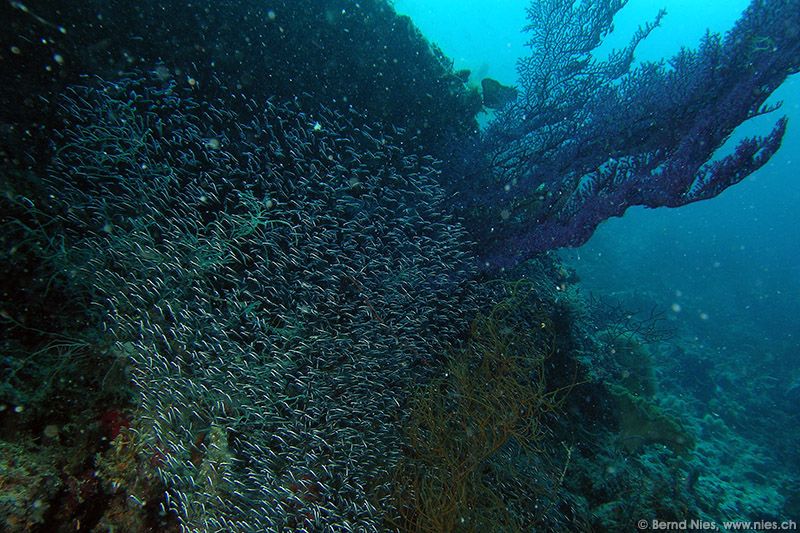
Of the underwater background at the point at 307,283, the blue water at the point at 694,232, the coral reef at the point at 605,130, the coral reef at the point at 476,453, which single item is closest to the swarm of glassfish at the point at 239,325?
the underwater background at the point at 307,283

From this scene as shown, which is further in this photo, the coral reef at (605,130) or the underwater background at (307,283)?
the coral reef at (605,130)

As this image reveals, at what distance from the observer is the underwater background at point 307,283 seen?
3502 mm

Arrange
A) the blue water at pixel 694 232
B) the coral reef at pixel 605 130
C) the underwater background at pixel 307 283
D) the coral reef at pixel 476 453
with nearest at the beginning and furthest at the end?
the underwater background at pixel 307 283 < the coral reef at pixel 476 453 < the coral reef at pixel 605 130 < the blue water at pixel 694 232

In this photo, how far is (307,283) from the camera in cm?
442

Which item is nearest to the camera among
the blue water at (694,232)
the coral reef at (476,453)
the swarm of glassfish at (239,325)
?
the swarm of glassfish at (239,325)

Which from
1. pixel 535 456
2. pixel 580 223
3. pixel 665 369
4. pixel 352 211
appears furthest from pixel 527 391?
pixel 665 369

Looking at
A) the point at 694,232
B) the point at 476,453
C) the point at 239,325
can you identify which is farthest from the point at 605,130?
the point at 694,232

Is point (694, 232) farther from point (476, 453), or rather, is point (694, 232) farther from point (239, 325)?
point (239, 325)

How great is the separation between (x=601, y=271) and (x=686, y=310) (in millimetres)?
5319

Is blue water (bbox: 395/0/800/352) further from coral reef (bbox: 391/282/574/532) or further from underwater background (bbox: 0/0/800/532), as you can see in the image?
coral reef (bbox: 391/282/574/532)

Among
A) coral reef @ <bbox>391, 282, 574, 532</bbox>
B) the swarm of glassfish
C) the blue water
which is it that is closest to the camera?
the swarm of glassfish

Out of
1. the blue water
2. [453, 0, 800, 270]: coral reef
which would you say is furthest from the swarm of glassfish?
the blue water

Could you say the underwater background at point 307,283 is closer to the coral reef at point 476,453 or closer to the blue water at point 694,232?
the coral reef at point 476,453

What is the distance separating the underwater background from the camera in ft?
11.5
